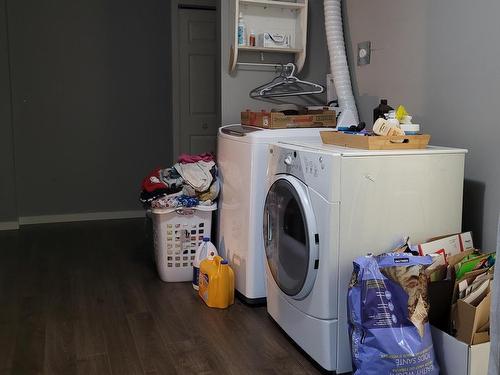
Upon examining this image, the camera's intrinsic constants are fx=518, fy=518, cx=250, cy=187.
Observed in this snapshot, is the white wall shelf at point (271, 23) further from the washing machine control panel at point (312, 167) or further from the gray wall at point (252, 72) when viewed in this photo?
the washing machine control panel at point (312, 167)

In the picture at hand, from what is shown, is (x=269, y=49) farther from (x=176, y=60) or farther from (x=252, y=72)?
(x=176, y=60)

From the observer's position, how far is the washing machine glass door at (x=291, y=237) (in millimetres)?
2006

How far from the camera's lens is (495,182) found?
2.12 m

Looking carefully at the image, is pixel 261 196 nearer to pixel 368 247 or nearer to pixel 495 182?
pixel 368 247

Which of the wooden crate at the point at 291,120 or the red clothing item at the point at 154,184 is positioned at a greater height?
the wooden crate at the point at 291,120

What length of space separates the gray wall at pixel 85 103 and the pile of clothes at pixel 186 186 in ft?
6.15

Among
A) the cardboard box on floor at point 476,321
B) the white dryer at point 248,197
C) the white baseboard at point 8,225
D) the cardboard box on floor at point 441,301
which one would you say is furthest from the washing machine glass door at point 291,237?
the white baseboard at point 8,225

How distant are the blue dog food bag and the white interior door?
328 cm

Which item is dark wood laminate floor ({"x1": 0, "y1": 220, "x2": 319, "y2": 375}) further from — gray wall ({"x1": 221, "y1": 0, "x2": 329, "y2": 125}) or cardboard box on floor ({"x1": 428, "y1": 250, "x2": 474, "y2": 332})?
gray wall ({"x1": 221, "y1": 0, "x2": 329, "y2": 125})

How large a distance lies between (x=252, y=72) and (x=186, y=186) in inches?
35.4

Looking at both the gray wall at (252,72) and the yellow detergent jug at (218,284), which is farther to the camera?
the gray wall at (252,72)

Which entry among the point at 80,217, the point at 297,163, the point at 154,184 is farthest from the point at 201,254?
the point at 80,217

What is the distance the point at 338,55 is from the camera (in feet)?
9.91

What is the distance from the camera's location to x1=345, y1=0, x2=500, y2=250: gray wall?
6.98ft
